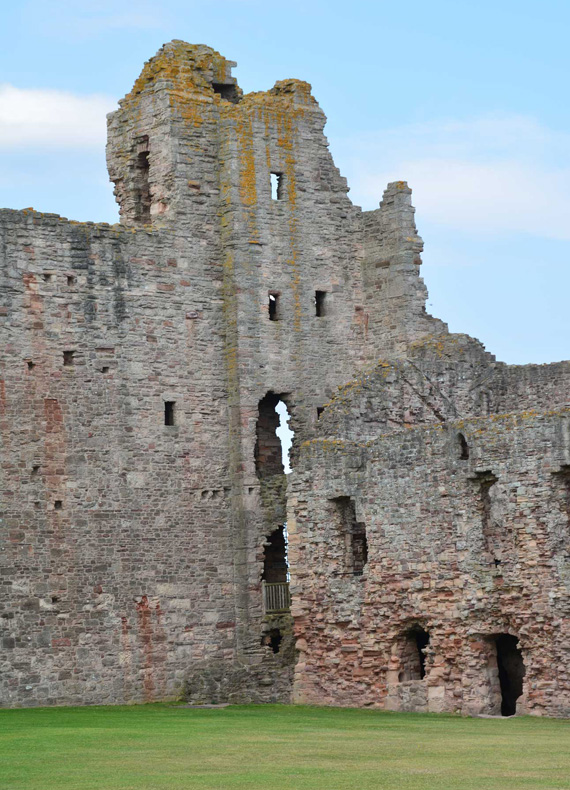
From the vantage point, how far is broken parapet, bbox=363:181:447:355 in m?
36.7

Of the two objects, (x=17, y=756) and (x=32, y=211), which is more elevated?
(x=32, y=211)

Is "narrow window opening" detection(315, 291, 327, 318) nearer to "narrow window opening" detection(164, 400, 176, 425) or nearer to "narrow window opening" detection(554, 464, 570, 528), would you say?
"narrow window opening" detection(164, 400, 176, 425)

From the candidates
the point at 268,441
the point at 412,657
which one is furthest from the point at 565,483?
the point at 268,441

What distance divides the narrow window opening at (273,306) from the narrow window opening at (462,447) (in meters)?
6.76

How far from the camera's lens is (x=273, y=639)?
34.8 metres

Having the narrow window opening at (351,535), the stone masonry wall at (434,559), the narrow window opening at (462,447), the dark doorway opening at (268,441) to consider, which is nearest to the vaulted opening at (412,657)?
the stone masonry wall at (434,559)

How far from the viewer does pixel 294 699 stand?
3262 centimetres

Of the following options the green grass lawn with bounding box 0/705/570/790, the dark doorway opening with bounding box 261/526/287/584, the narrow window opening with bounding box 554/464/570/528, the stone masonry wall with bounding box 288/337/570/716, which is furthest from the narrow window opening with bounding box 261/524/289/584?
the narrow window opening with bounding box 554/464/570/528

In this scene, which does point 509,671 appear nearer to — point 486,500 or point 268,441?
point 486,500

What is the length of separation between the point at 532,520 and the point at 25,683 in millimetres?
9014

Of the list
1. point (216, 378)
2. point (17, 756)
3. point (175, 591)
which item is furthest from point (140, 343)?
point (17, 756)

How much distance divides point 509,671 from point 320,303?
30.2 feet

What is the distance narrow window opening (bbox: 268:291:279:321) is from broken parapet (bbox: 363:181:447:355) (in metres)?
2.20

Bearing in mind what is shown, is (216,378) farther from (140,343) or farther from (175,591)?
(175,591)
